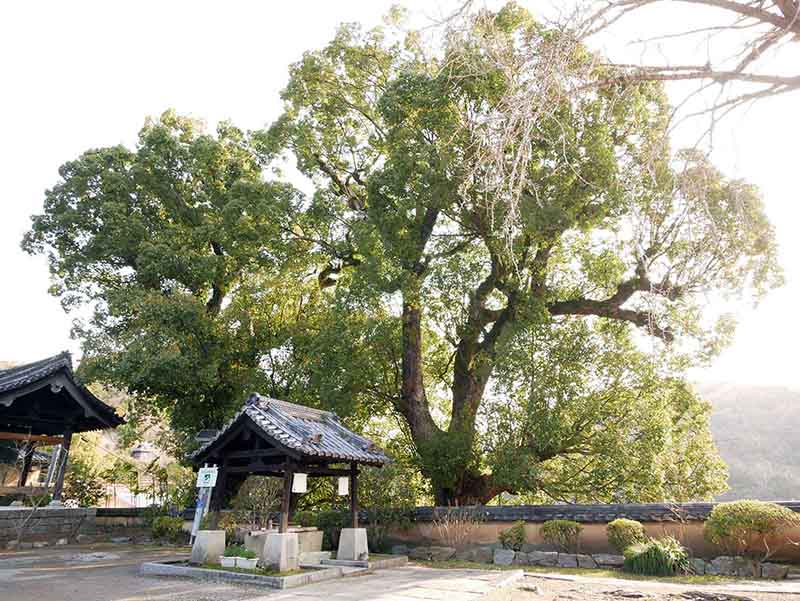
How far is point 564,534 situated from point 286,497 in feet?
17.5

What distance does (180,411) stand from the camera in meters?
17.0

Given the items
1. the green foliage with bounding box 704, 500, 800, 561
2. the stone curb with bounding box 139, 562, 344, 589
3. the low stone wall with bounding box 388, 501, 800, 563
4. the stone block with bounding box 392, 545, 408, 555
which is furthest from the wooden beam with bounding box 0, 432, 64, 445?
the green foliage with bounding box 704, 500, 800, 561

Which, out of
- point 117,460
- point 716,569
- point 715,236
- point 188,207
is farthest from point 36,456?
point 715,236

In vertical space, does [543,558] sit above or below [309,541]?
below

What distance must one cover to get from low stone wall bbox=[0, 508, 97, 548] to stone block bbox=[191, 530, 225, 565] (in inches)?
264

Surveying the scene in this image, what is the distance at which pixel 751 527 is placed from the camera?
9008mm

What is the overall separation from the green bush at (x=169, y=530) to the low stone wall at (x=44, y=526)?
1753 millimetres

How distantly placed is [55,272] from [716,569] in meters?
19.6

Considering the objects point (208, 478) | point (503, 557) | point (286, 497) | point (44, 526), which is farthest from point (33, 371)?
point (503, 557)

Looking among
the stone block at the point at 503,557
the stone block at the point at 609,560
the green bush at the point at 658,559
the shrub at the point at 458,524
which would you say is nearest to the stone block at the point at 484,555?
the stone block at the point at 503,557

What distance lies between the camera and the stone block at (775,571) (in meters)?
8.69

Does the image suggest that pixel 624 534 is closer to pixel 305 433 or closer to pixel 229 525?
pixel 305 433

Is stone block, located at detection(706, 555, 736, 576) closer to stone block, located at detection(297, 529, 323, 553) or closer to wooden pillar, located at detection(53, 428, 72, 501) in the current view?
stone block, located at detection(297, 529, 323, 553)

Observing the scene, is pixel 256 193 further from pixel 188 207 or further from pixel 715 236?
pixel 715 236
